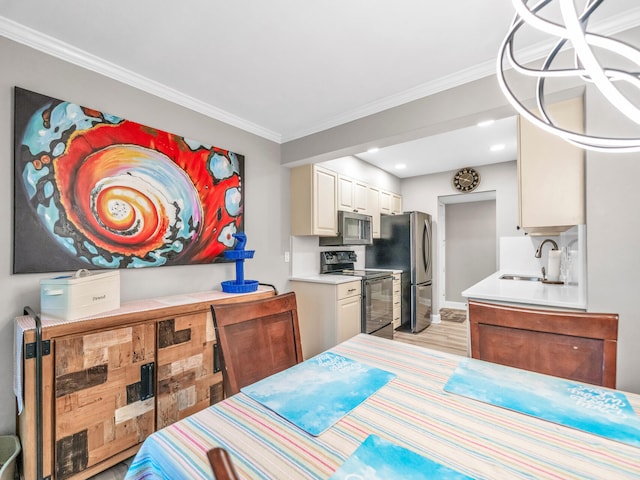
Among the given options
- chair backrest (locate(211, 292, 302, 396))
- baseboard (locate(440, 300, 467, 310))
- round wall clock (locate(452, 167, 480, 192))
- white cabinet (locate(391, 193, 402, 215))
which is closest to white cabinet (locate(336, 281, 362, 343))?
chair backrest (locate(211, 292, 302, 396))

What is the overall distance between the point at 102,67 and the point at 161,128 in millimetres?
475

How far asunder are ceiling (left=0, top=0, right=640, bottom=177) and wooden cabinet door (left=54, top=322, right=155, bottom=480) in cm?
167

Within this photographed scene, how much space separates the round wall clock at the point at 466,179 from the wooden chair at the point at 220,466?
504cm

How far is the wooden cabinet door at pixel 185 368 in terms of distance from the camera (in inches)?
72.1

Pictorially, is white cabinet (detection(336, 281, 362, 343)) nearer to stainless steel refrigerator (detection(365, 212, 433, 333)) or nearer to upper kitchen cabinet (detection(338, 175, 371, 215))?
upper kitchen cabinet (detection(338, 175, 371, 215))

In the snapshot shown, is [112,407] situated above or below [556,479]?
below

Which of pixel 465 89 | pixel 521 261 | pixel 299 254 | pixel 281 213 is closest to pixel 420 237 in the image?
pixel 521 261

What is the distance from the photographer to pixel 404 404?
0.88 metres

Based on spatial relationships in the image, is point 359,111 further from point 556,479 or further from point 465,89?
point 556,479

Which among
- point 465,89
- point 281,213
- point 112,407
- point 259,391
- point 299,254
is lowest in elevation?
point 112,407

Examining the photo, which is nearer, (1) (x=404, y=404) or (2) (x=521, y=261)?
(1) (x=404, y=404)

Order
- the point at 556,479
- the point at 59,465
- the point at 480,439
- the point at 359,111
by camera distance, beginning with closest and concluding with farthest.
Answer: the point at 556,479 → the point at 480,439 → the point at 59,465 → the point at 359,111

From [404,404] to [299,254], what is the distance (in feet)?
8.75

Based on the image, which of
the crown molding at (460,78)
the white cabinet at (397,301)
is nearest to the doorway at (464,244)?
the white cabinet at (397,301)
